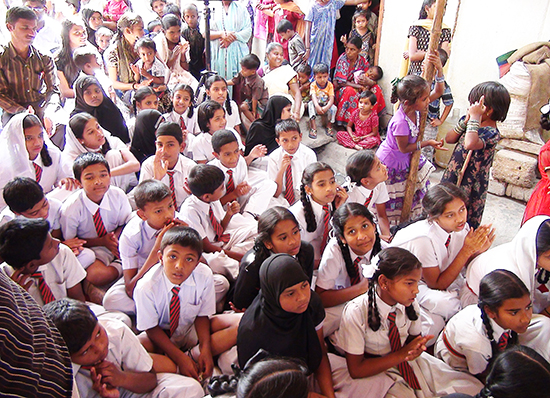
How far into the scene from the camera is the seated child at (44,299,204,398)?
1.53 metres

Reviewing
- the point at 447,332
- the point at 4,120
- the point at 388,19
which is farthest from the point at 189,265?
the point at 388,19

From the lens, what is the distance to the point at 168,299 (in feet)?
6.67

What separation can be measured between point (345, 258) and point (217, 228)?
97 cm

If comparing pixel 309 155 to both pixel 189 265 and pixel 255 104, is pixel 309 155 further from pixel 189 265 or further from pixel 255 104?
pixel 189 265

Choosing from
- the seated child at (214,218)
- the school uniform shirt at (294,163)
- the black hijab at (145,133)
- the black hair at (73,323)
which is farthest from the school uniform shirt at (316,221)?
the black hijab at (145,133)

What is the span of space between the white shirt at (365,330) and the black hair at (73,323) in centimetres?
107

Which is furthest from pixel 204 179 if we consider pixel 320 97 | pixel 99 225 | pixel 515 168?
pixel 515 168

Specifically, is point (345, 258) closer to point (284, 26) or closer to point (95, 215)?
point (95, 215)

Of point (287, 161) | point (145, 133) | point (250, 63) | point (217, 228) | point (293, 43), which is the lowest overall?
point (217, 228)

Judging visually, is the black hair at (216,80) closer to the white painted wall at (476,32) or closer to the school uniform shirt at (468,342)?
the white painted wall at (476,32)

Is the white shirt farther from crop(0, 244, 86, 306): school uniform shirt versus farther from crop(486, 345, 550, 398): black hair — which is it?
crop(0, 244, 86, 306): school uniform shirt

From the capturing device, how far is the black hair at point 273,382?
1295mm

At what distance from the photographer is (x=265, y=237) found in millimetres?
2162

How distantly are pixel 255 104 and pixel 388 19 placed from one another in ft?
6.45
